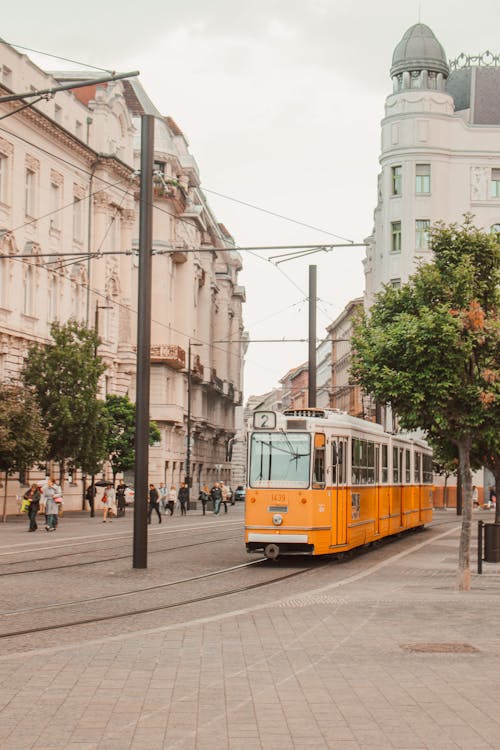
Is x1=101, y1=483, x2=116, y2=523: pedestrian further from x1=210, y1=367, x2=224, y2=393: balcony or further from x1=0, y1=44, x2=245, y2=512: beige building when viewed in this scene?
x1=210, y1=367, x2=224, y2=393: balcony

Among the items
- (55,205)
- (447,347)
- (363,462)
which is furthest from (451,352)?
(55,205)

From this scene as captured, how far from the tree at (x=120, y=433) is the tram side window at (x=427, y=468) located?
2169cm

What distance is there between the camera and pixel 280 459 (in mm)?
24688

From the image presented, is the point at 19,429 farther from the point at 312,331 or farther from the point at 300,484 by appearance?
the point at 300,484

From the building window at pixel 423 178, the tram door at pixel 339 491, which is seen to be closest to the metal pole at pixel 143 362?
the tram door at pixel 339 491

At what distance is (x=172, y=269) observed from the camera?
3408 inches

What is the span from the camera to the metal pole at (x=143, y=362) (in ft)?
72.9

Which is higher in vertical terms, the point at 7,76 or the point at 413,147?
the point at 413,147

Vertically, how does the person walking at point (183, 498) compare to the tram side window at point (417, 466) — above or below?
below

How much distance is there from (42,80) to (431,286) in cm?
3794

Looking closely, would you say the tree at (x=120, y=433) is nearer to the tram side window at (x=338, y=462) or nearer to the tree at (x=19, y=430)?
the tree at (x=19, y=430)

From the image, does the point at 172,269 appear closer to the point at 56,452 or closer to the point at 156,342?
the point at 156,342

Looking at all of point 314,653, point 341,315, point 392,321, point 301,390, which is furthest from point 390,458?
point 301,390

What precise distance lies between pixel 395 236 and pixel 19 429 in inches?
1599
